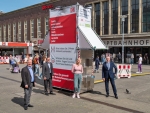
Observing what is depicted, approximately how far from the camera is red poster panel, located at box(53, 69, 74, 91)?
8977 mm

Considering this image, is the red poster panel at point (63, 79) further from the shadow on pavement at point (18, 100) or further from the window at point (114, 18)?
the window at point (114, 18)

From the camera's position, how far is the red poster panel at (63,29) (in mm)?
8961

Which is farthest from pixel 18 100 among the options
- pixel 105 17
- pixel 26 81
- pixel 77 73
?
pixel 105 17

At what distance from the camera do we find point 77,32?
8742 mm

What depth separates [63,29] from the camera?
30.7 feet

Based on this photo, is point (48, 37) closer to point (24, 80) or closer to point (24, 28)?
point (24, 80)

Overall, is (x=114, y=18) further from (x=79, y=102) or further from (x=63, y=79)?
(x=79, y=102)

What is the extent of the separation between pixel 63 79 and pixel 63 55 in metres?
1.12

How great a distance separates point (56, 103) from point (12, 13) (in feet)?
187

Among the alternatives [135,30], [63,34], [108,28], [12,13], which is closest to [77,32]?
[63,34]

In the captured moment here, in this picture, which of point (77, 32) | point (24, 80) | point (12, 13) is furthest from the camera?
point (12, 13)

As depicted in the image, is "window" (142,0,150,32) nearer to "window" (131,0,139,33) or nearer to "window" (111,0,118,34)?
"window" (131,0,139,33)

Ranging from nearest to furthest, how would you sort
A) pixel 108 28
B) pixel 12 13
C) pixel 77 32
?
pixel 77 32
pixel 108 28
pixel 12 13

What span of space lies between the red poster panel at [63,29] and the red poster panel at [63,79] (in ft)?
4.70
